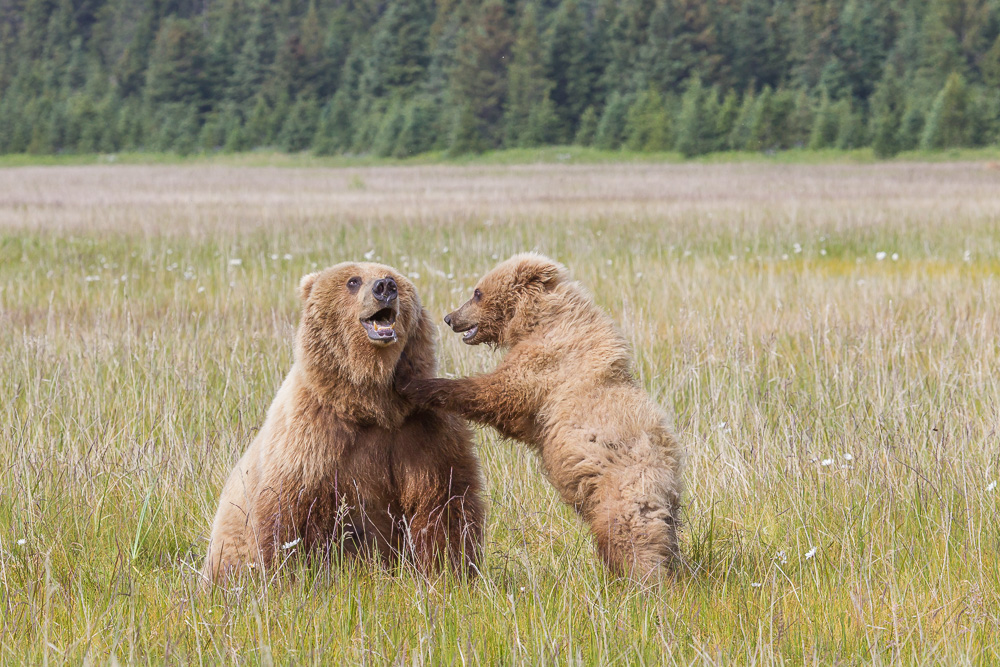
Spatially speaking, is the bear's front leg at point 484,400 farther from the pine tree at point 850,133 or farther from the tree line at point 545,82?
the pine tree at point 850,133

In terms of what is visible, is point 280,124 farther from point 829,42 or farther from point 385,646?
point 385,646

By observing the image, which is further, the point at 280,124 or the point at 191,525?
the point at 280,124

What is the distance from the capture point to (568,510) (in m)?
3.95

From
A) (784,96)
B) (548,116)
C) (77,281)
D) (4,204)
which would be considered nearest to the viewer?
(77,281)

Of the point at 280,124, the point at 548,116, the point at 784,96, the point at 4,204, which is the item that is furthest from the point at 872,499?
the point at 280,124

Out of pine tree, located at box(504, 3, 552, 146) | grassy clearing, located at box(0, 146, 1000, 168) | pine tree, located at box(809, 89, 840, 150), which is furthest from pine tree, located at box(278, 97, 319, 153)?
pine tree, located at box(809, 89, 840, 150)

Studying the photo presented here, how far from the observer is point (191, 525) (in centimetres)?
391

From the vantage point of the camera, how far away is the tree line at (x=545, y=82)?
48438 mm

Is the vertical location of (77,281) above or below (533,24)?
below

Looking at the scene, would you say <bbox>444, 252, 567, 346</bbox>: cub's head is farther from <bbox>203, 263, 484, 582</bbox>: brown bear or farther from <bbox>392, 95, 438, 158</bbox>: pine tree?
<bbox>392, 95, 438, 158</bbox>: pine tree

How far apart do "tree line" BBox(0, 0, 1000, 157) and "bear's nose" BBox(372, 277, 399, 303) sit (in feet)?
141

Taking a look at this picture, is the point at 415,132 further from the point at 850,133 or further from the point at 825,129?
the point at 850,133

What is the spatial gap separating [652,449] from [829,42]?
229 ft

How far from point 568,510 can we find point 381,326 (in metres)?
1.15
